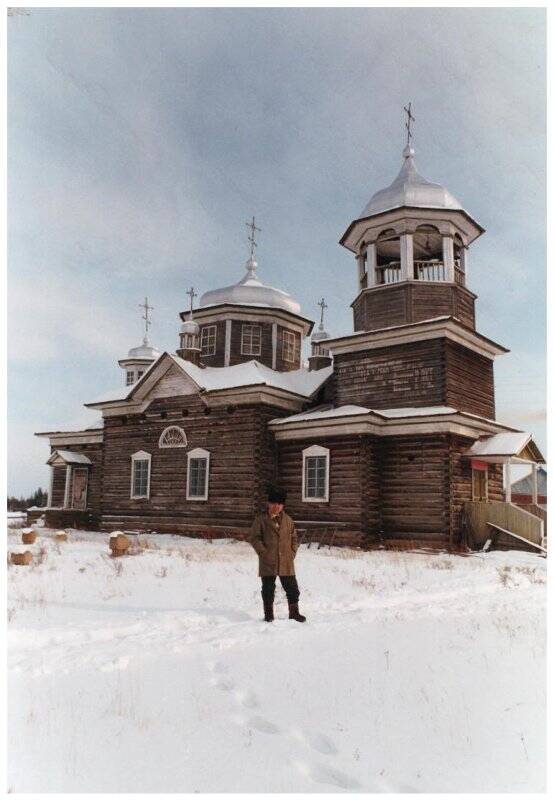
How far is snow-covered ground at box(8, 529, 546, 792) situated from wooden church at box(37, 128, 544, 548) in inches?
338

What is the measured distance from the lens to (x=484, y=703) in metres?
4.48

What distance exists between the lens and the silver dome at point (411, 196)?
779 inches

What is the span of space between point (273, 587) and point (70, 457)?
21.4 metres

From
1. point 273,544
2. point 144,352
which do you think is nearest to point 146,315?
point 144,352

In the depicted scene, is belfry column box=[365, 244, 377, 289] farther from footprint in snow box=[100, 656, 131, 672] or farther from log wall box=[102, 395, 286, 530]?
footprint in snow box=[100, 656, 131, 672]

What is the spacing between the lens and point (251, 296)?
2689 centimetres

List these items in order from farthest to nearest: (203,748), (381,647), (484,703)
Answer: (381,647)
(484,703)
(203,748)

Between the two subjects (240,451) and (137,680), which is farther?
(240,451)

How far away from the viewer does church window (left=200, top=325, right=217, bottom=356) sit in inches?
1045

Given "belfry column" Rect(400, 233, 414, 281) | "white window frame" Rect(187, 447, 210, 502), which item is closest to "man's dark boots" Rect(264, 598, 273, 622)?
"white window frame" Rect(187, 447, 210, 502)

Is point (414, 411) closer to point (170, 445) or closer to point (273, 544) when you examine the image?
point (170, 445)

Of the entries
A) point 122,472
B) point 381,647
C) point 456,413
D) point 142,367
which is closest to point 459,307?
point 456,413

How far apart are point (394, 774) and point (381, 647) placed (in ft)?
8.27

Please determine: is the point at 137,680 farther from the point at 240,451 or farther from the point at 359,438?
the point at 240,451
